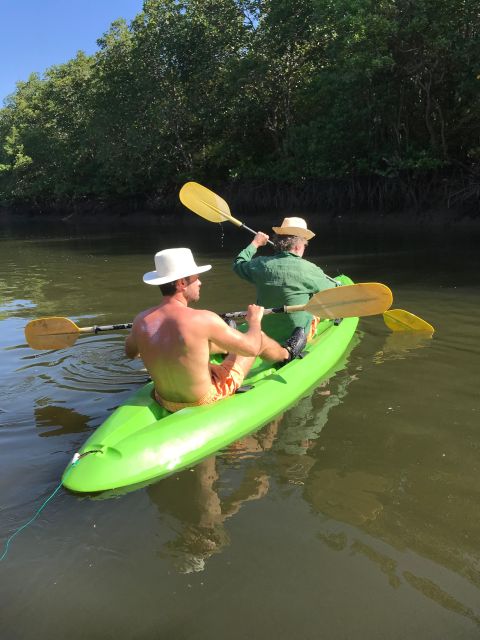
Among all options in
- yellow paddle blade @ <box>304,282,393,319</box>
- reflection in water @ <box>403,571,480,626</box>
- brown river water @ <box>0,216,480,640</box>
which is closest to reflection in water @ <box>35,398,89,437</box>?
A: brown river water @ <box>0,216,480,640</box>

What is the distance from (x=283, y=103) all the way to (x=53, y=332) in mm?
22294

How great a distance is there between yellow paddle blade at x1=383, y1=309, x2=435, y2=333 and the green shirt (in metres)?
1.49

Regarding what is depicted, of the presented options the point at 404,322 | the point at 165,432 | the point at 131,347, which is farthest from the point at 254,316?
the point at 404,322

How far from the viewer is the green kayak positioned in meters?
3.09

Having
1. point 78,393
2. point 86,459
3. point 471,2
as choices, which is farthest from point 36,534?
point 471,2

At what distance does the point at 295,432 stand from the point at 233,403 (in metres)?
0.47

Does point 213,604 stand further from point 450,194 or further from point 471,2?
point 450,194

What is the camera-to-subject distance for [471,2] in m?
14.3

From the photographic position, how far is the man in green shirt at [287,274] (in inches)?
191

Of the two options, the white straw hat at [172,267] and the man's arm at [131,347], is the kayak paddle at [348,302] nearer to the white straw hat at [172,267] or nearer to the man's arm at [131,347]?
the man's arm at [131,347]

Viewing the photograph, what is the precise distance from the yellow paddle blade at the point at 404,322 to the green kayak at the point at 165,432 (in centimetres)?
217

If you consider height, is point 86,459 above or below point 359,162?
below

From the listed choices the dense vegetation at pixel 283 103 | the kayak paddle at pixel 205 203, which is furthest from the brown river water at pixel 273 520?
the dense vegetation at pixel 283 103

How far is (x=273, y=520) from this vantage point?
283 centimetres
